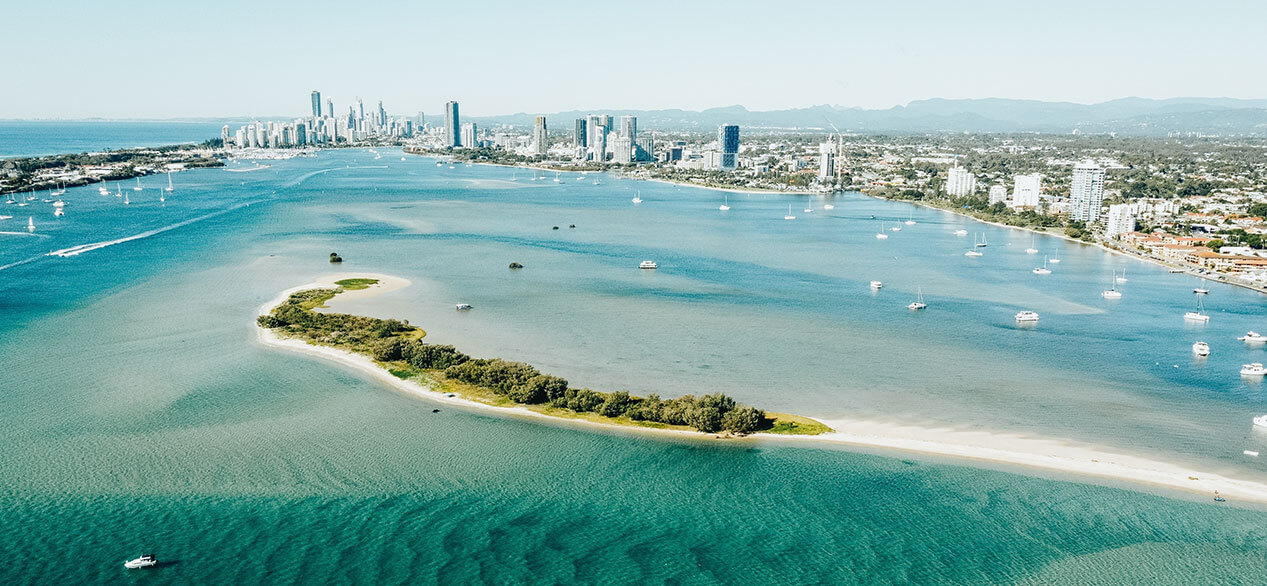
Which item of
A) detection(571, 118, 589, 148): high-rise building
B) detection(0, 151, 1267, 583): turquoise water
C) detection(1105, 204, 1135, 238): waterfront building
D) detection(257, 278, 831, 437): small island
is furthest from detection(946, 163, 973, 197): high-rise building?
detection(571, 118, 589, 148): high-rise building

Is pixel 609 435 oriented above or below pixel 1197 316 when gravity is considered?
below

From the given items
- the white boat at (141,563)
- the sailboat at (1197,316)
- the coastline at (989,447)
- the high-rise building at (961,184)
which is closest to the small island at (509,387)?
the coastline at (989,447)

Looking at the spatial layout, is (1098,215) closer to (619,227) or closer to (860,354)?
(619,227)

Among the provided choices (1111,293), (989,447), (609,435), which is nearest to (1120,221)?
(1111,293)

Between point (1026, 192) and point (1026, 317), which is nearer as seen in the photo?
point (1026, 317)

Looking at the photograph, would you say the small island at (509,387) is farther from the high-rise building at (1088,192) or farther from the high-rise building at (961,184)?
the high-rise building at (961,184)

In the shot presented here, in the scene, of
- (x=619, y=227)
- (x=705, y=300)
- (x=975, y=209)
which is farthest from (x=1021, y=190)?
(x=705, y=300)

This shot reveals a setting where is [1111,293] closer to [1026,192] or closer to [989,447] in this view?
[989,447]
